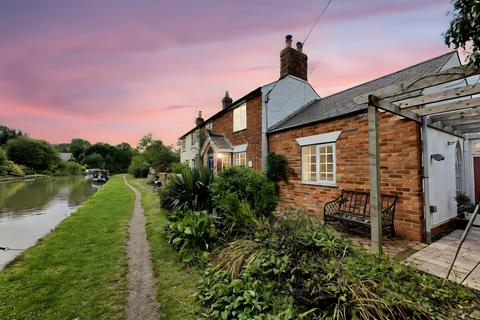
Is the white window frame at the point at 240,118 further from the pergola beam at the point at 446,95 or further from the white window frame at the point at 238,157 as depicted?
the pergola beam at the point at 446,95

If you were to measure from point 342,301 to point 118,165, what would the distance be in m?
85.5

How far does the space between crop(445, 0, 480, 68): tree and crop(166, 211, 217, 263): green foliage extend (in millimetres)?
5214

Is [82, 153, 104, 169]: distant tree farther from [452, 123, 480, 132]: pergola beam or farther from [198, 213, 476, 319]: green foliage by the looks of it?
[452, 123, 480, 132]: pergola beam

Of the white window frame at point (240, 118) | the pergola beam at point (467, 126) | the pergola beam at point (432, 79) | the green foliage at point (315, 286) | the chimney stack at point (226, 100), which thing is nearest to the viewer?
the green foliage at point (315, 286)

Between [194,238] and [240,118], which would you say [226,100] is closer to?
[240,118]

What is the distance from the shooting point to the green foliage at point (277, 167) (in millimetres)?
9719

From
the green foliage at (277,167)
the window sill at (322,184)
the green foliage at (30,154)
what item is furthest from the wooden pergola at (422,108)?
the green foliage at (30,154)

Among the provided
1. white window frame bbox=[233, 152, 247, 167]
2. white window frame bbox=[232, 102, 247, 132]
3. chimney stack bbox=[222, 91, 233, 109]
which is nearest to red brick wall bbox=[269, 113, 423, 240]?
white window frame bbox=[233, 152, 247, 167]

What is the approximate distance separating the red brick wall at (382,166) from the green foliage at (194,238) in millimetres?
4738

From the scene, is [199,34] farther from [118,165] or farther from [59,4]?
[118,165]

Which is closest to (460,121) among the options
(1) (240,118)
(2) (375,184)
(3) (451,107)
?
(3) (451,107)

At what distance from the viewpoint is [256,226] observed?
15.5ft

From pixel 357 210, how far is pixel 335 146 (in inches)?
90.3

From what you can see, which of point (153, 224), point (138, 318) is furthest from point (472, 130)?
point (153, 224)
